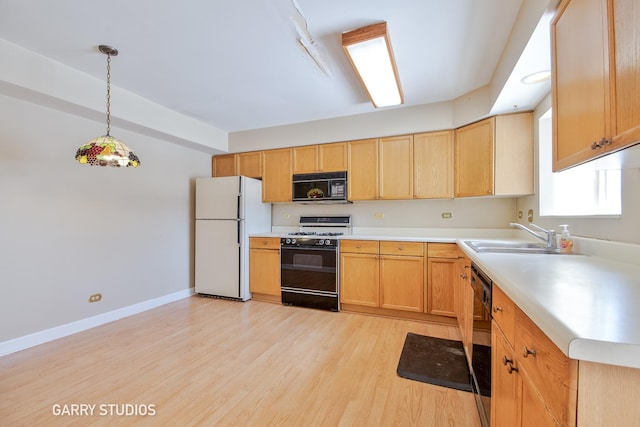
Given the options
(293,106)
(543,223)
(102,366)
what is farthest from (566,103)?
(102,366)

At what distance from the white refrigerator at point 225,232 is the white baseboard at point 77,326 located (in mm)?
588

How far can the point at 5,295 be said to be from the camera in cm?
234

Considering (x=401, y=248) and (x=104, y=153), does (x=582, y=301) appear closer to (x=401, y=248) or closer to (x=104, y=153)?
(x=401, y=248)

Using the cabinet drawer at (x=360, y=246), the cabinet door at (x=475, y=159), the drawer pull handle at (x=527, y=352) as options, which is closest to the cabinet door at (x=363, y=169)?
the cabinet drawer at (x=360, y=246)

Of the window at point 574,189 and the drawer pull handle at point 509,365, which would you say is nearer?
the drawer pull handle at point 509,365

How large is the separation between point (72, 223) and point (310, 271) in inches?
103

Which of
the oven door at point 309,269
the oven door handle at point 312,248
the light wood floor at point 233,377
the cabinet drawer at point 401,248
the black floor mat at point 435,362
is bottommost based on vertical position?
the light wood floor at point 233,377

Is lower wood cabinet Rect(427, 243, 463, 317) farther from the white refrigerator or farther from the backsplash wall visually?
the white refrigerator

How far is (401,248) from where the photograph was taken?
3080 mm

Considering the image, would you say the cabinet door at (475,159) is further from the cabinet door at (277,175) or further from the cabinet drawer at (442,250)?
the cabinet door at (277,175)

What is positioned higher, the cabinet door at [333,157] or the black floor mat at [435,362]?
the cabinet door at [333,157]

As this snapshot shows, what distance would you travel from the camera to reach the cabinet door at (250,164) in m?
4.20

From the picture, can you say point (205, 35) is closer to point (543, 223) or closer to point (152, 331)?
point (152, 331)

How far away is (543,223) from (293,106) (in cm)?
286
